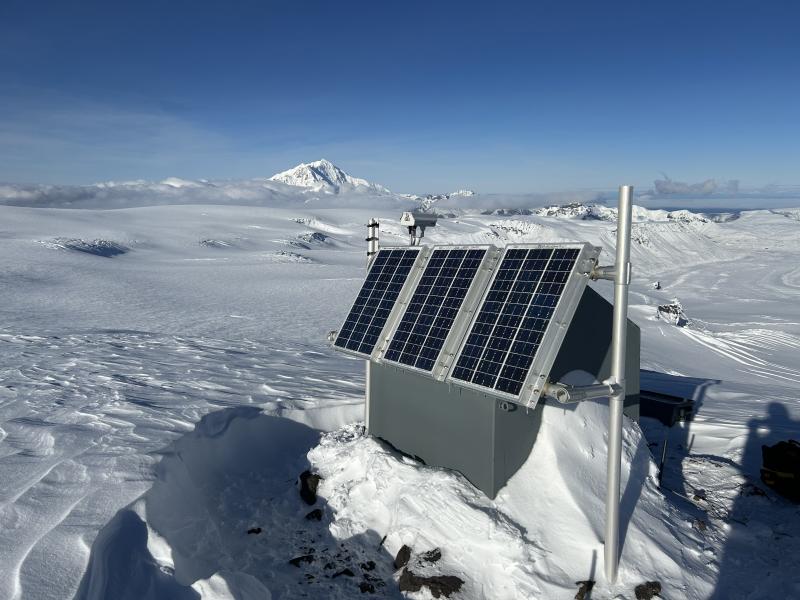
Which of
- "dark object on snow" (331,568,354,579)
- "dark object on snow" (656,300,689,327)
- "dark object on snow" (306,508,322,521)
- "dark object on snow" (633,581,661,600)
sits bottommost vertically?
"dark object on snow" (656,300,689,327)

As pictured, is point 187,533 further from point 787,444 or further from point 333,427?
point 787,444

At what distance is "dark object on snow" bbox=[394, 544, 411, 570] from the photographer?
824cm

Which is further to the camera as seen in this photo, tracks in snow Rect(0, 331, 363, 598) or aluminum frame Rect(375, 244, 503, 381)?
aluminum frame Rect(375, 244, 503, 381)

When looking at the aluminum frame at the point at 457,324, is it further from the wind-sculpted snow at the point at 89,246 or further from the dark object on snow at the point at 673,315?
the wind-sculpted snow at the point at 89,246

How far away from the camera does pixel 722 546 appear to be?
28.8 ft

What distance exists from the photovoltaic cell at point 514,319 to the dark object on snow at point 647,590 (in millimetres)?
3032

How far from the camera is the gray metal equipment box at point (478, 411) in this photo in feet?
28.7

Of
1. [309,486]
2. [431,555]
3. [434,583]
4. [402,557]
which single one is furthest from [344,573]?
[309,486]

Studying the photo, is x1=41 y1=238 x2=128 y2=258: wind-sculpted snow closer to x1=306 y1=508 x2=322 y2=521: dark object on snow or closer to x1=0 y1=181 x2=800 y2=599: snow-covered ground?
x1=0 y1=181 x2=800 y2=599: snow-covered ground

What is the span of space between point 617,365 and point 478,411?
2591 mm

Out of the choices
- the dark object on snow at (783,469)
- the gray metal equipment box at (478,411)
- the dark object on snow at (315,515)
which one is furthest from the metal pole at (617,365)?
the dark object on snow at (783,469)

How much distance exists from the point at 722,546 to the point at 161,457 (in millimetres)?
9335

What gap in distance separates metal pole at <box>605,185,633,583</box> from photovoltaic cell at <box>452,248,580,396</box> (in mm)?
1119

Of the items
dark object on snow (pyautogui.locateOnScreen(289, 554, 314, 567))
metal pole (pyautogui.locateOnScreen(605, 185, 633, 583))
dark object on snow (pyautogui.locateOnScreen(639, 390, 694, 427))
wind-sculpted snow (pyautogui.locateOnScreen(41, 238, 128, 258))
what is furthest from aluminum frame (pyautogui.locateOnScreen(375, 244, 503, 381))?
wind-sculpted snow (pyautogui.locateOnScreen(41, 238, 128, 258))
